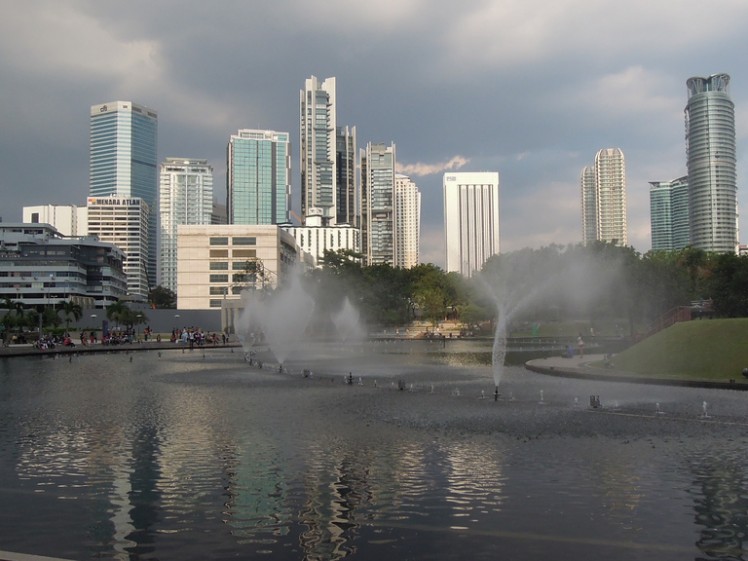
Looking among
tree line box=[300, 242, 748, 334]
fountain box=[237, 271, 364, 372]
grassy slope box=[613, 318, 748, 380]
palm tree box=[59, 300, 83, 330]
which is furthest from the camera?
palm tree box=[59, 300, 83, 330]

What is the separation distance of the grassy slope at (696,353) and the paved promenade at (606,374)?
1056mm

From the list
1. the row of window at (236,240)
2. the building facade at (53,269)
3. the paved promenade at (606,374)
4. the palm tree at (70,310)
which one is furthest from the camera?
the building facade at (53,269)

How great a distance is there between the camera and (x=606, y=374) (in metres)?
32.3

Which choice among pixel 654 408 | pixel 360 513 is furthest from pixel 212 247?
pixel 360 513

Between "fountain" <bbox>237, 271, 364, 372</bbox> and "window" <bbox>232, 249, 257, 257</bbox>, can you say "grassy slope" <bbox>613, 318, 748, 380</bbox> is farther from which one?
"window" <bbox>232, 249, 257, 257</bbox>

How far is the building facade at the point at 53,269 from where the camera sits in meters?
151

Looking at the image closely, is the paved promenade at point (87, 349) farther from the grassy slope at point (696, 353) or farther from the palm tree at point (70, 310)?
the grassy slope at point (696, 353)

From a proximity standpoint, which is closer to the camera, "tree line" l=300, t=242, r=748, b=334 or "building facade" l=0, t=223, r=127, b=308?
"tree line" l=300, t=242, r=748, b=334

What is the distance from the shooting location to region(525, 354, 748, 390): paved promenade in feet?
91.4

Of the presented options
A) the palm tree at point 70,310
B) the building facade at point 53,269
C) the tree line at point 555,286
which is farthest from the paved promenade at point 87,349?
the building facade at point 53,269

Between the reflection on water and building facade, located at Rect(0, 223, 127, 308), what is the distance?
138m

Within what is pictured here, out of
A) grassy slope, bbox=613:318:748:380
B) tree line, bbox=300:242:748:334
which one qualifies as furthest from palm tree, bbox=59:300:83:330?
grassy slope, bbox=613:318:748:380

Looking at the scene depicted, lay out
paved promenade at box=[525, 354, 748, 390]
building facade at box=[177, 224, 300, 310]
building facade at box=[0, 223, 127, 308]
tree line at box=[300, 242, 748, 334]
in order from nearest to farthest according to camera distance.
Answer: paved promenade at box=[525, 354, 748, 390] < tree line at box=[300, 242, 748, 334] < building facade at box=[177, 224, 300, 310] < building facade at box=[0, 223, 127, 308]

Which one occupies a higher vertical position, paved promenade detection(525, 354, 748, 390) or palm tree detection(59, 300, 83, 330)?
palm tree detection(59, 300, 83, 330)
